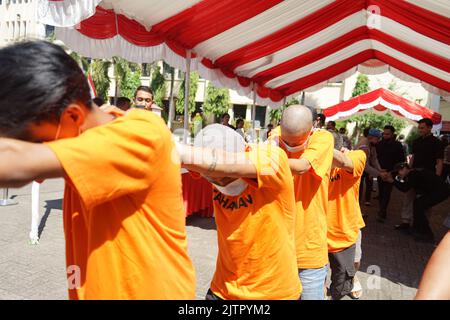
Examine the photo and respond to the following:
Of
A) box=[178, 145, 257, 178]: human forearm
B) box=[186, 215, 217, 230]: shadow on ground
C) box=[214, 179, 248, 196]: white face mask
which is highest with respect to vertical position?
box=[178, 145, 257, 178]: human forearm

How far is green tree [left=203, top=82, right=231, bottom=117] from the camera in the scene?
29500 mm

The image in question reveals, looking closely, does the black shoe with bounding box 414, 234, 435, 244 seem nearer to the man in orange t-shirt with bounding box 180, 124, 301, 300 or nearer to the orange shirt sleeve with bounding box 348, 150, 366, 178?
the orange shirt sleeve with bounding box 348, 150, 366, 178

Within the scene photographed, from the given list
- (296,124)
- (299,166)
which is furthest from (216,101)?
(299,166)

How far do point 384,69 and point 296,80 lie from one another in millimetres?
2263

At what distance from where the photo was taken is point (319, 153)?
238 centimetres

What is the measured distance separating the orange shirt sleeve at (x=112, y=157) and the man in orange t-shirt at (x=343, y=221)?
2.59 metres

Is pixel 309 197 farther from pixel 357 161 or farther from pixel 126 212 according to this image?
pixel 126 212

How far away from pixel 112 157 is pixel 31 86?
0.75ft

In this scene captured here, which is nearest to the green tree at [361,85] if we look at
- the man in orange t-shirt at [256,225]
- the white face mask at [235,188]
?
the man in orange t-shirt at [256,225]

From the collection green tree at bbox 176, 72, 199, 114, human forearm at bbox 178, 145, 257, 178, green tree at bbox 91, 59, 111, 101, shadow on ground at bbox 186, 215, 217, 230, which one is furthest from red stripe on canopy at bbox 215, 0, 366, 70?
green tree at bbox 91, 59, 111, 101

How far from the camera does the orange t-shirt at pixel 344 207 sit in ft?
10.7

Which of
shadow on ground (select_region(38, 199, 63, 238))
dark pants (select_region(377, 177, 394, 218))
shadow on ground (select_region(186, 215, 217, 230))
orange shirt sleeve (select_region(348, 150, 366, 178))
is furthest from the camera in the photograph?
dark pants (select_region(377, 177, 394, 218))

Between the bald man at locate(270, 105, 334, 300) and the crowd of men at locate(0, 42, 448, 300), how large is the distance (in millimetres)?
598

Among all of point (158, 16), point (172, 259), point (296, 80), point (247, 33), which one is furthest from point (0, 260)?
point (296, 80)
